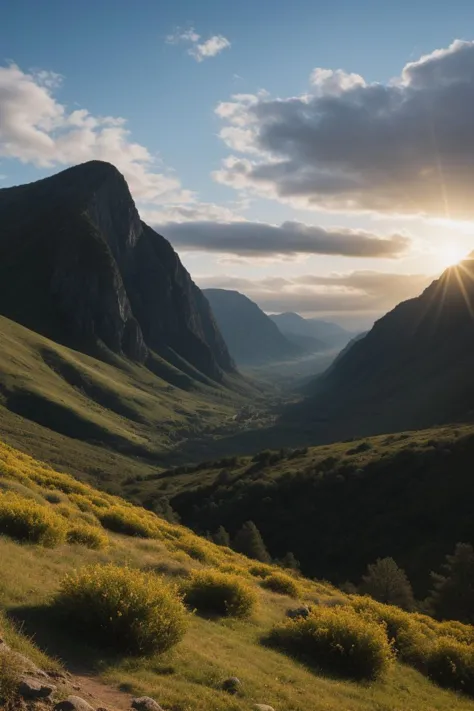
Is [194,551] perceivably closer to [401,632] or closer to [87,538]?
[87,538]

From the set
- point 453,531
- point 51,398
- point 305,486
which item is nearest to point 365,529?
point 453,531

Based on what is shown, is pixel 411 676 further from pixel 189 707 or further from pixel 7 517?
pixel 7 517

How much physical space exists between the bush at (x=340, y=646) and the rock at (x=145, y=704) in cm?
679

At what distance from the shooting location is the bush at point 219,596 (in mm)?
15945

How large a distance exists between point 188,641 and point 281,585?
11.8 metres

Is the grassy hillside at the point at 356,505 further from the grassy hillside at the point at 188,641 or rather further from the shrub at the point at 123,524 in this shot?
the grassy hillside at the point at 188,641

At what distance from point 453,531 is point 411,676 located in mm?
58232

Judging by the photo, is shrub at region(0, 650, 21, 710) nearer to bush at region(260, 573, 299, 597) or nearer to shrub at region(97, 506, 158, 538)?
shrub at region(97, 506, 158, 538)

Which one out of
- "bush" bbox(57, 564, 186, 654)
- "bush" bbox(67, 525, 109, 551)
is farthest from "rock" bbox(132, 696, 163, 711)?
"bush" bbox(67, 525, 109, 551)

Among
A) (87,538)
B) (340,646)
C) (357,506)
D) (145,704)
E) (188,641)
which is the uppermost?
(145,704)

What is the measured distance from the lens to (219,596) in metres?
16.1

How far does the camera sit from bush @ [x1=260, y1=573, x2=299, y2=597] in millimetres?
22594

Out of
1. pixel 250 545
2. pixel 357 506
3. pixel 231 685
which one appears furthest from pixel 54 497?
pixel 357 506

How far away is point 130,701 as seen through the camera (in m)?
8.73
